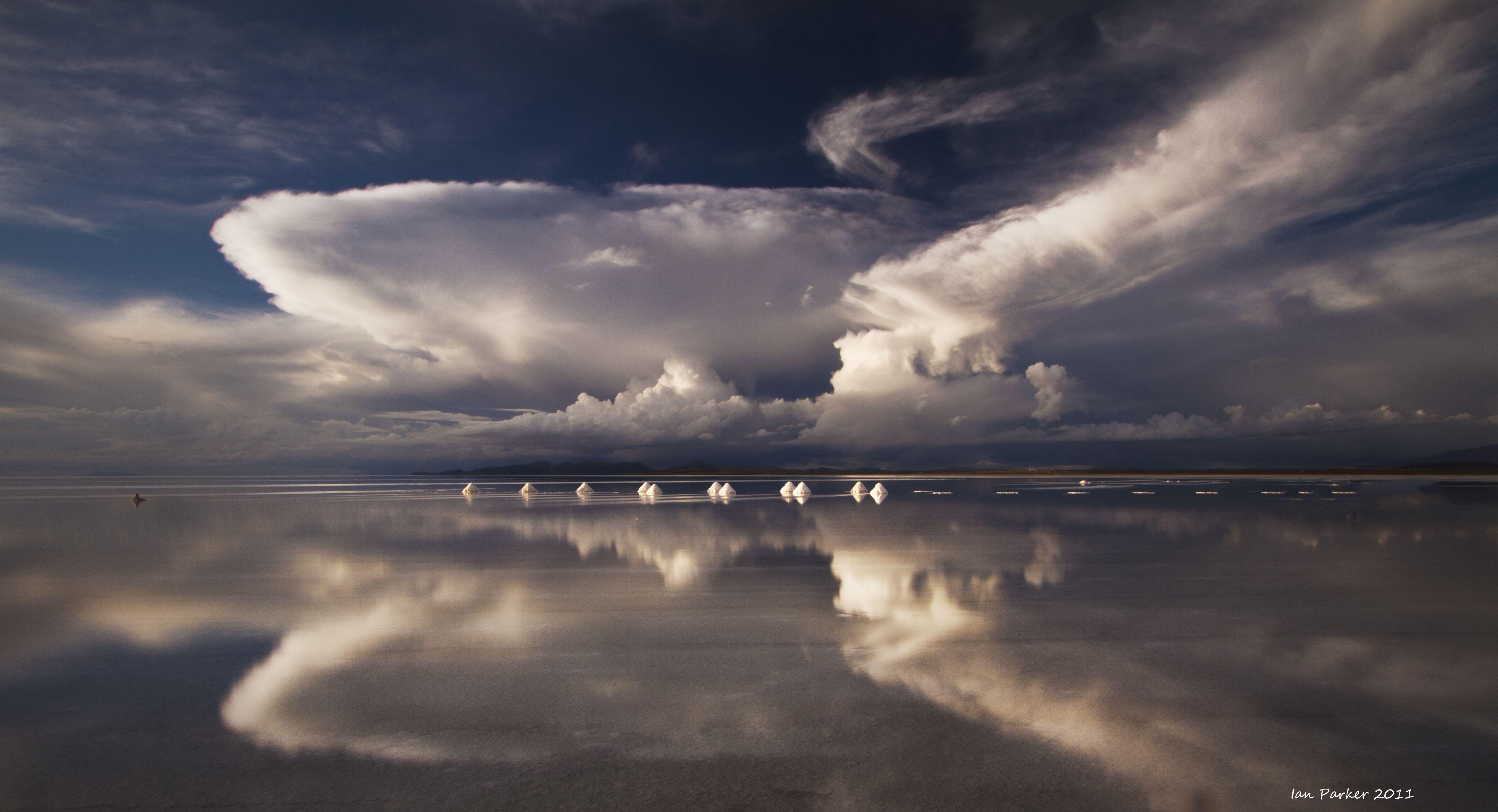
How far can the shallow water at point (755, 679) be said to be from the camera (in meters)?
5.01

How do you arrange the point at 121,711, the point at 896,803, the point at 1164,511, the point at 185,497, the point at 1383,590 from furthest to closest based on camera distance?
the point at 185,497 < the point at 1164,511 < the point at 1383,590 < the point at 121,711 < the point at 896,803

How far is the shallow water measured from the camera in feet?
16.4

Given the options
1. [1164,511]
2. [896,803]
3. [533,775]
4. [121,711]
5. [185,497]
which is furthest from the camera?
[185,497]

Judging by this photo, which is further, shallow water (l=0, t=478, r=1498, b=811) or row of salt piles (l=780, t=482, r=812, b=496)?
row of salt piles (l=780, t=482, r=812, b=496)

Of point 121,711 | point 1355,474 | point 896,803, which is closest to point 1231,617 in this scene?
point 896,803

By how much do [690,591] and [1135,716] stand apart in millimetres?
7922

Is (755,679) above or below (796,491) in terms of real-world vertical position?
above

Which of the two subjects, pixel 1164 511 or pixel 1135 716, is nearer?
pixel 1135 716

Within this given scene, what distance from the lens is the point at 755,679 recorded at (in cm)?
738

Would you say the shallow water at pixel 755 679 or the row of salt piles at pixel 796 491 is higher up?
the shallow water at pixel 755 679

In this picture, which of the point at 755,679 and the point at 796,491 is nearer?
the point at 755,679

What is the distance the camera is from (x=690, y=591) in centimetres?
1264

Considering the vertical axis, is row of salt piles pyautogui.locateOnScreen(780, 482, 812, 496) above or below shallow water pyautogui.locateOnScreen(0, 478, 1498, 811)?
below

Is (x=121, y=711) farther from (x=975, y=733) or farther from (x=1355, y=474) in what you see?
(x=1355, y=474)
